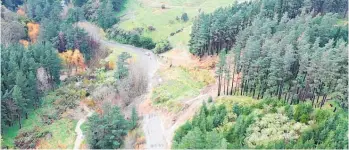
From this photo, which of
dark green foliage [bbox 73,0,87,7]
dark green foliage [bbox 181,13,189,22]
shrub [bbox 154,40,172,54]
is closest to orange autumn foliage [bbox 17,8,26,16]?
dark green foliage [bbox 73,0,87,7]

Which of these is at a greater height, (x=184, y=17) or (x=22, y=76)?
(x=184, y=17)

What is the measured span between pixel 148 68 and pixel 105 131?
33663mm

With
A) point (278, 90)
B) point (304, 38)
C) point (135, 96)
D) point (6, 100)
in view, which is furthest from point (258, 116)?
point (6, 100)

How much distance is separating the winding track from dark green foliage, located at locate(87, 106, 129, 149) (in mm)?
5075

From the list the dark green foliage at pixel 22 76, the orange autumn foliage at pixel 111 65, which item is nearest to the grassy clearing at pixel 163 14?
the orange autumn foliage at pixel 111 65

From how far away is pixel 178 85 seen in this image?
254 feet

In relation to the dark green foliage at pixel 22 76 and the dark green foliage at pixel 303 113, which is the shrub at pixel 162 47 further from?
the dark green foliage at pixel 303 113

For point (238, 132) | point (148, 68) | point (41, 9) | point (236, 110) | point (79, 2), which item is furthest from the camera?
point (79, 2)

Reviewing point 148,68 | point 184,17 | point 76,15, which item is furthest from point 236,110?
point 76,15

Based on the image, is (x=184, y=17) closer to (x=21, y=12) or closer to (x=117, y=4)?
(x=117, y=4)

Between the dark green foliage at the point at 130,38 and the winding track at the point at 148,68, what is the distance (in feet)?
6.04

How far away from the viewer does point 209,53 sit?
9162cm

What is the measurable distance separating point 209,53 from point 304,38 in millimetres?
28449

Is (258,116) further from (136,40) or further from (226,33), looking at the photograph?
(136,40)
